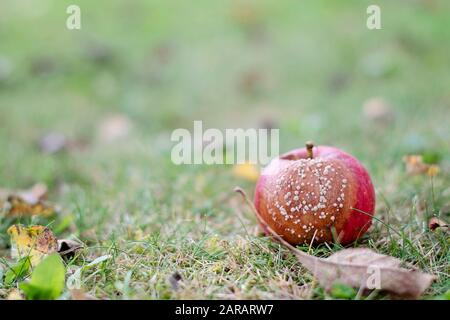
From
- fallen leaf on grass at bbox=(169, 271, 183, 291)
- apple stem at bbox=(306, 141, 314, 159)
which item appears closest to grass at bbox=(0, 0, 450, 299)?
fallen leaf on grass at bbox=(169, 271, 183, 291)

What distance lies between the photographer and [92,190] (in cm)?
272

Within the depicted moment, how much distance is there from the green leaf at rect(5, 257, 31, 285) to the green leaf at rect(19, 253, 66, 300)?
243 millimetres

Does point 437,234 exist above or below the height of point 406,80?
below

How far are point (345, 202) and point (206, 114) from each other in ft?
9.20

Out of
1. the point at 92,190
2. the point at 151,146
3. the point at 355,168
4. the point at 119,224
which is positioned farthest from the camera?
the point at 151,146

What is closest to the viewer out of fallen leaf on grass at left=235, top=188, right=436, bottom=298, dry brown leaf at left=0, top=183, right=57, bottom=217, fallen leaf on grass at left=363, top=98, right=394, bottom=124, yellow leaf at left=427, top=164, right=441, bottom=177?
fallen leaf on grass at left=235, top=188, right=436, bottom=298

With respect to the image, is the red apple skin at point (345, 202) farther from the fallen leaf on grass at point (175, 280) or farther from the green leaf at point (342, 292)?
the fallen leaf on grass at point (175, 280)

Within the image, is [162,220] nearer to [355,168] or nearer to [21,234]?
[21,234]

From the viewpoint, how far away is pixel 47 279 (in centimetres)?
143

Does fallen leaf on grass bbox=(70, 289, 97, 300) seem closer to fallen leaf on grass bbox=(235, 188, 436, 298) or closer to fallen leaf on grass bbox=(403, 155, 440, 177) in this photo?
fallen leaf on grass bbox=(235, 188, 436, 298)

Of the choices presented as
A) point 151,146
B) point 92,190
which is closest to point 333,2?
point 151,146

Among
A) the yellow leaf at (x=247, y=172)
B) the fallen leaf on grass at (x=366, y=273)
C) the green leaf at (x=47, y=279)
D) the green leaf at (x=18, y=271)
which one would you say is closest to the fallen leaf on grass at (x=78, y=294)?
the green leaf at (x=47, y=279)

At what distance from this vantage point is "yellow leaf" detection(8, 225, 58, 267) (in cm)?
174

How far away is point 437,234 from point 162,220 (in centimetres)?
114
